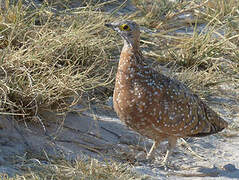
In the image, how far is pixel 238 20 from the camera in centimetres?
788

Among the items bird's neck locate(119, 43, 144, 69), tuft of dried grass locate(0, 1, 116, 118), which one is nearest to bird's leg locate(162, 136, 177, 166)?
bird's neck locate(119, 43, 144, 69)

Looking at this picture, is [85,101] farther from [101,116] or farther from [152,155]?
[152,155]

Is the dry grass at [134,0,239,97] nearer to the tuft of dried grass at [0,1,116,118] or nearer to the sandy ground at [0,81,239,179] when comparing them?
the tuft of dried grass at [0,1,116,118]

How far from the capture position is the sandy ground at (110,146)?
446 cm

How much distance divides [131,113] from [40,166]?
90cm

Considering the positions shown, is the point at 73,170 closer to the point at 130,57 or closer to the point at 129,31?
the point at 130,57

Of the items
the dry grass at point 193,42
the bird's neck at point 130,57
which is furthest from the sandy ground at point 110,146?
the dry grass at point 193,42

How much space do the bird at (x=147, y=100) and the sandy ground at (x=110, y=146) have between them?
0.85 ft

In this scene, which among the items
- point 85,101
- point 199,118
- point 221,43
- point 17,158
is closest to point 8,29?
point 85,101

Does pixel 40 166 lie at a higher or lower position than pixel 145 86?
lower

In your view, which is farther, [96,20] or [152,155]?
[96,20]

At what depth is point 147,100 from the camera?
432 cm

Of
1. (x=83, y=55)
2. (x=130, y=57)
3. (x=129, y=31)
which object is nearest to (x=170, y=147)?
(x=130, y=57)

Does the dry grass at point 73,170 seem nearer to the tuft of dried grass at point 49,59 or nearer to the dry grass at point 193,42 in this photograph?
the tuft of dried grass at point 49,59
